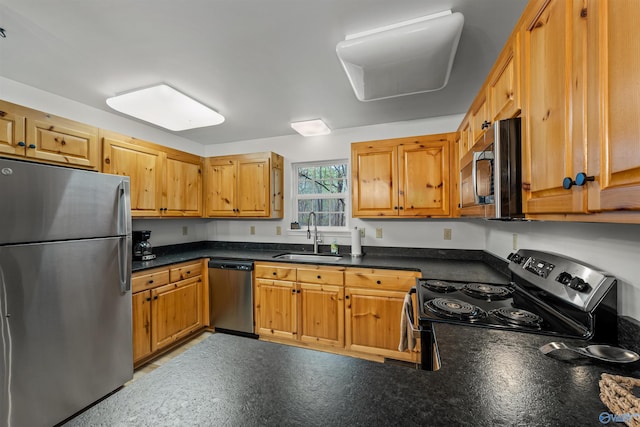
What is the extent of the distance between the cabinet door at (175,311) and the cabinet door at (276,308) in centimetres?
70

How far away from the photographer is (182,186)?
3145 millimetres

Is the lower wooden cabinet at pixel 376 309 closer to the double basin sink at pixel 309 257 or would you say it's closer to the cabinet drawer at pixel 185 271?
the double basin sink at pixel 309 257

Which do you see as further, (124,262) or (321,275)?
(321,275)

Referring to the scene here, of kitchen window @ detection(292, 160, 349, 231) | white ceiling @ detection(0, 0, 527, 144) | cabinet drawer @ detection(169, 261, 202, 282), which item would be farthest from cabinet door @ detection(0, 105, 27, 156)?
kitchen window @ detection(292, 160, 349, 231)

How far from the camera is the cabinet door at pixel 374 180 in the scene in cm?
268

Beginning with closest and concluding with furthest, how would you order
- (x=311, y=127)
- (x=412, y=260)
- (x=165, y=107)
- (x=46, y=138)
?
1. (x=46, y=138)
2. (x=165, y=107)
3. (x=412, y=260)
4. (x=311, y=127)

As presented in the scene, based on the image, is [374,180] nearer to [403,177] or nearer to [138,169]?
[403,177]

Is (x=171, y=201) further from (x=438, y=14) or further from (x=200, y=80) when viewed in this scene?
(x=438, y=14)

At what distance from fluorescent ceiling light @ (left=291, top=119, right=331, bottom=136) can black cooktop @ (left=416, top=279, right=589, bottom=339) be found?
1870 millimetres

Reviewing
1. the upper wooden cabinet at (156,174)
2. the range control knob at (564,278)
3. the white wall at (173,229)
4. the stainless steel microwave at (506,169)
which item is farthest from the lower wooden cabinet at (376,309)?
the white wall at (173,229)

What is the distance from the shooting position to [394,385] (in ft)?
2.27

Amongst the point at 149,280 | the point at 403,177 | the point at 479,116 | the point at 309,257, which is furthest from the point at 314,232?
the point at 479,116

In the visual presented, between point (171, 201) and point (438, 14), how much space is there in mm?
2942

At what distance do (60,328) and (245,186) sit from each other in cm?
208
